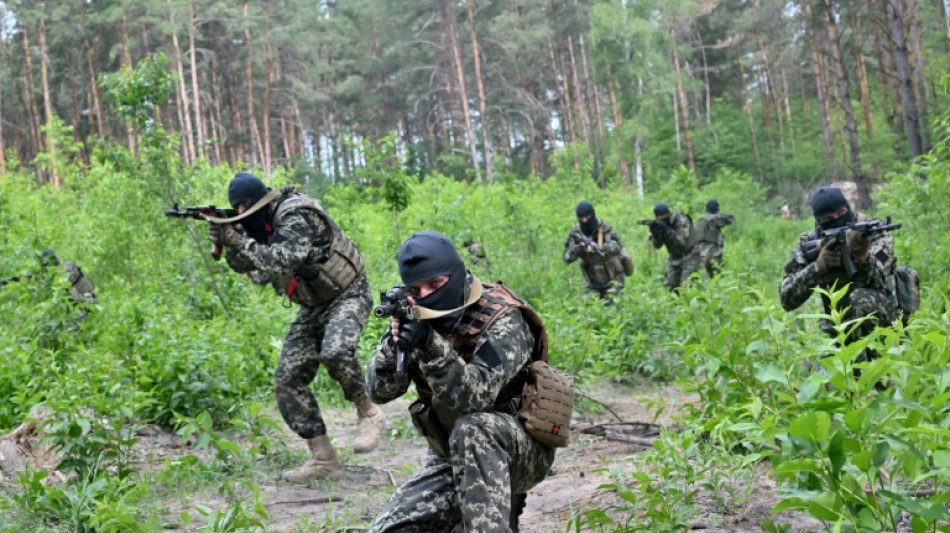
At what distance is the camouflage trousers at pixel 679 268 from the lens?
13867 millimetres

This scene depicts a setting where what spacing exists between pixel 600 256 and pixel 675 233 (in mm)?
2649

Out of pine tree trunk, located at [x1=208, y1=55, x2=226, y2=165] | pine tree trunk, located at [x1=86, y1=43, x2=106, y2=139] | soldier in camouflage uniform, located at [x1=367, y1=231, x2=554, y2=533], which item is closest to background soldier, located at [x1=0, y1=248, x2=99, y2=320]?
soldier in camouflage uniform, located at [x1=367, y1=231, x2=554, y2=533]

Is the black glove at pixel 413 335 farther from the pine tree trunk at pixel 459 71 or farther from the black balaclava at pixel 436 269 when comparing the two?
the pine tree trunk at pixel 459 71

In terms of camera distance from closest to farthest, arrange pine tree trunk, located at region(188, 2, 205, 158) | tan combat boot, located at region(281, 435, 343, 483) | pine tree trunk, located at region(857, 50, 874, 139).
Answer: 1. tan combat boot, located at region(281, 435, 343, 483)
2. pine tree trunk, located at region(188, 2, 205, 158)
3. pine tree trunk, located at region(857, 50, 874, 139)

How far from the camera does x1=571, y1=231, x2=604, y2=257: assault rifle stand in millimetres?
11633

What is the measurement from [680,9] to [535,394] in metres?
34.6

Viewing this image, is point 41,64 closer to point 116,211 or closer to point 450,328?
point 116,211

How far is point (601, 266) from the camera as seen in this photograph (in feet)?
38.7

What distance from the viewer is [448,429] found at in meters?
3.58

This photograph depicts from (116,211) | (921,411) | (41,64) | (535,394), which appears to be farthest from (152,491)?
(41,64)

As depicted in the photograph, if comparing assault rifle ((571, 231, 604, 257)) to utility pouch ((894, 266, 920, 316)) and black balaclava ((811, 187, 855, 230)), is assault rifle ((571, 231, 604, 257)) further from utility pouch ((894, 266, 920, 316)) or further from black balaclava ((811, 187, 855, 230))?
utility pouch ((894, 266, 920, 316))

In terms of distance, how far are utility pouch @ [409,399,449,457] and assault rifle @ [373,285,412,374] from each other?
0.33m

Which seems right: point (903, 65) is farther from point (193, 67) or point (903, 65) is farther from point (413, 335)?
point (193, 67)

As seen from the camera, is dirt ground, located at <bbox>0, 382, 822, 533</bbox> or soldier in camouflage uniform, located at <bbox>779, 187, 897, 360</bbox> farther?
soldier in camouflage uniform, located at <bbox>779, 187, 897, 360</bbox>
